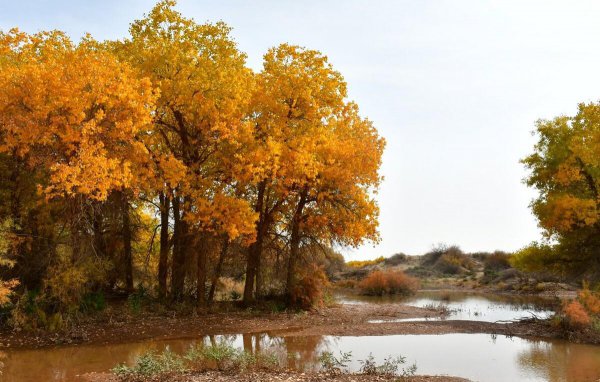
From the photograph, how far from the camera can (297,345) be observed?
17219 mm

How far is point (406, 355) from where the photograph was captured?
15.7 m

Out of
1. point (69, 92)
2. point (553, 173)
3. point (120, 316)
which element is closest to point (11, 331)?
point (120, 316)

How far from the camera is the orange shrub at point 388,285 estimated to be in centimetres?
3769

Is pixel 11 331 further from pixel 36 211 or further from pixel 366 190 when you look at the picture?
pixel 366 190

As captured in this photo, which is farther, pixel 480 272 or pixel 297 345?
pixel 480 272

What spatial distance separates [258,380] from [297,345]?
19.9ft

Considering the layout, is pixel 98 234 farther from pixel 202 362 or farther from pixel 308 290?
pixel 202 362

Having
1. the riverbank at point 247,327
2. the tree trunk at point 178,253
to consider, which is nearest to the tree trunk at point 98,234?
the tree trunk at point 178,253

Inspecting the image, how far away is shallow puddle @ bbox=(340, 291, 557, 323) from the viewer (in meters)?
24.9

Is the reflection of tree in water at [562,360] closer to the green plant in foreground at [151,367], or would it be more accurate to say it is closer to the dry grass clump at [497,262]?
the green plant in foreground at [151,367]

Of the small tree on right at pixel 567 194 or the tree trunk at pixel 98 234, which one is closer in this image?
the tree trunk at pixel 98 234

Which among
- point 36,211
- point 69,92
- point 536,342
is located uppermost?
point 69,92

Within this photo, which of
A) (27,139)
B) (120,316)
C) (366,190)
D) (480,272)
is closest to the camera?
(27,139)

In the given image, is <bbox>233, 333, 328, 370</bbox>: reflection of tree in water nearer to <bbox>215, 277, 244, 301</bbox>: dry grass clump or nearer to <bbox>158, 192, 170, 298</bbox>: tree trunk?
<bbox>158, 192, 170, 298</bbox>: tree trunk
